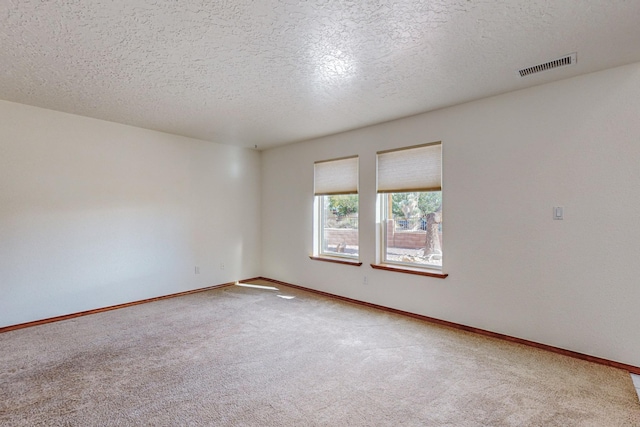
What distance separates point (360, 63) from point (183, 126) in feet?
9.66

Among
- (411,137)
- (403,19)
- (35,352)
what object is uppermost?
(403,19)

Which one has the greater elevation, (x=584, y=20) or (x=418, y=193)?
(x=584, y=20)

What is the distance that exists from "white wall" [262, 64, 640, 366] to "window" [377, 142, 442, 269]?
155 millimetres

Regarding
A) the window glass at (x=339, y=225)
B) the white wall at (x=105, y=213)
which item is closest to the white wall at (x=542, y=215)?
the window glass at (x=339, y=225)

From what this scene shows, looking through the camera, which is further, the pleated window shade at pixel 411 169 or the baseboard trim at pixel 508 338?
the pleated window shade at pixel 411 169

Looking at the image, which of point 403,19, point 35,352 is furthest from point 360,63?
point 35,352


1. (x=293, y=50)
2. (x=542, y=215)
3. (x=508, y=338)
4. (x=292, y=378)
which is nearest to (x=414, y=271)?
(x=508, y=338)

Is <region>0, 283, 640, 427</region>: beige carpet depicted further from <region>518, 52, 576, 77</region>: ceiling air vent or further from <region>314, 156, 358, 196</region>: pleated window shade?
<region>518, 52, 576, 77</region>: ceiling air vent

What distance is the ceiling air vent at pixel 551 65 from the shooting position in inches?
98.1

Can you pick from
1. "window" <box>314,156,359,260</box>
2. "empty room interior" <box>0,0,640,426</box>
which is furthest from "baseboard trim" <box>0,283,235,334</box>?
"window" <box>314,156,359,260</box>

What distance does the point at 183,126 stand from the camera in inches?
175

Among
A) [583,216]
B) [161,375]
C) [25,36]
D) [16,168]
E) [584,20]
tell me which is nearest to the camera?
[584,20]

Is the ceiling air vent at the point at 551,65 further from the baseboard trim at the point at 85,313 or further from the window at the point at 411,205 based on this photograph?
the baseboard trim at the point at 85,313

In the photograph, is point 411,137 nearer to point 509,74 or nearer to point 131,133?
point 509,74
